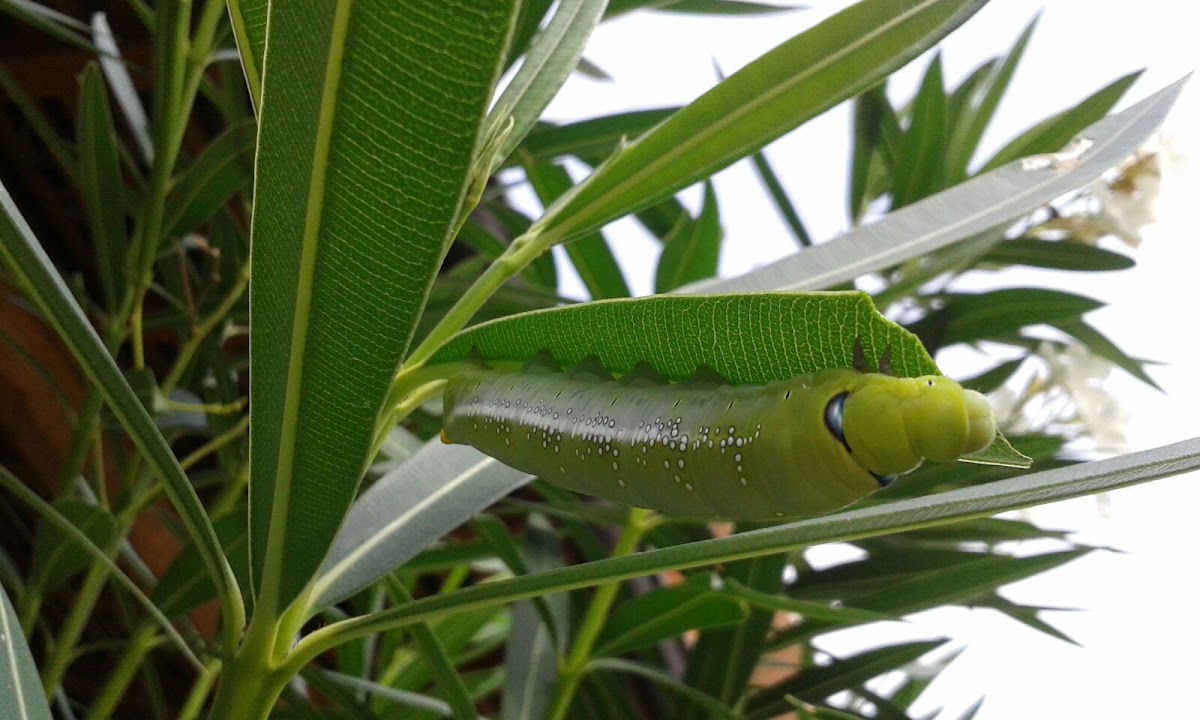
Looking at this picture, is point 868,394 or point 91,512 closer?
point 868,394

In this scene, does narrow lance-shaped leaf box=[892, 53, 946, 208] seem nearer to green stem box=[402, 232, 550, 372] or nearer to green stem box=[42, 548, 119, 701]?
green stem box=[402, 232, 550, 372]

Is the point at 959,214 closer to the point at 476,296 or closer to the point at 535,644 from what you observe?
the point at 476,296

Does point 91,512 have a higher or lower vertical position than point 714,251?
lower

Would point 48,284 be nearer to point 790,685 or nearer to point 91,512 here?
point 91,512

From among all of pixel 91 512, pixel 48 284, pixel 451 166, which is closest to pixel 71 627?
pixel 91 512

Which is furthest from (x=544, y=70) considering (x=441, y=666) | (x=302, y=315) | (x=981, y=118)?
(x=981, y=118)

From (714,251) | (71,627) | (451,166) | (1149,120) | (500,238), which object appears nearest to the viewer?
(451,166)

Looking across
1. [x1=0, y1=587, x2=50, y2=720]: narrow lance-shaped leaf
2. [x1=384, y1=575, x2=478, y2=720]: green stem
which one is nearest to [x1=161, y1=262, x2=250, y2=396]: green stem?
[x1=384, y1=575, x2=478, y2=720]: green stem
